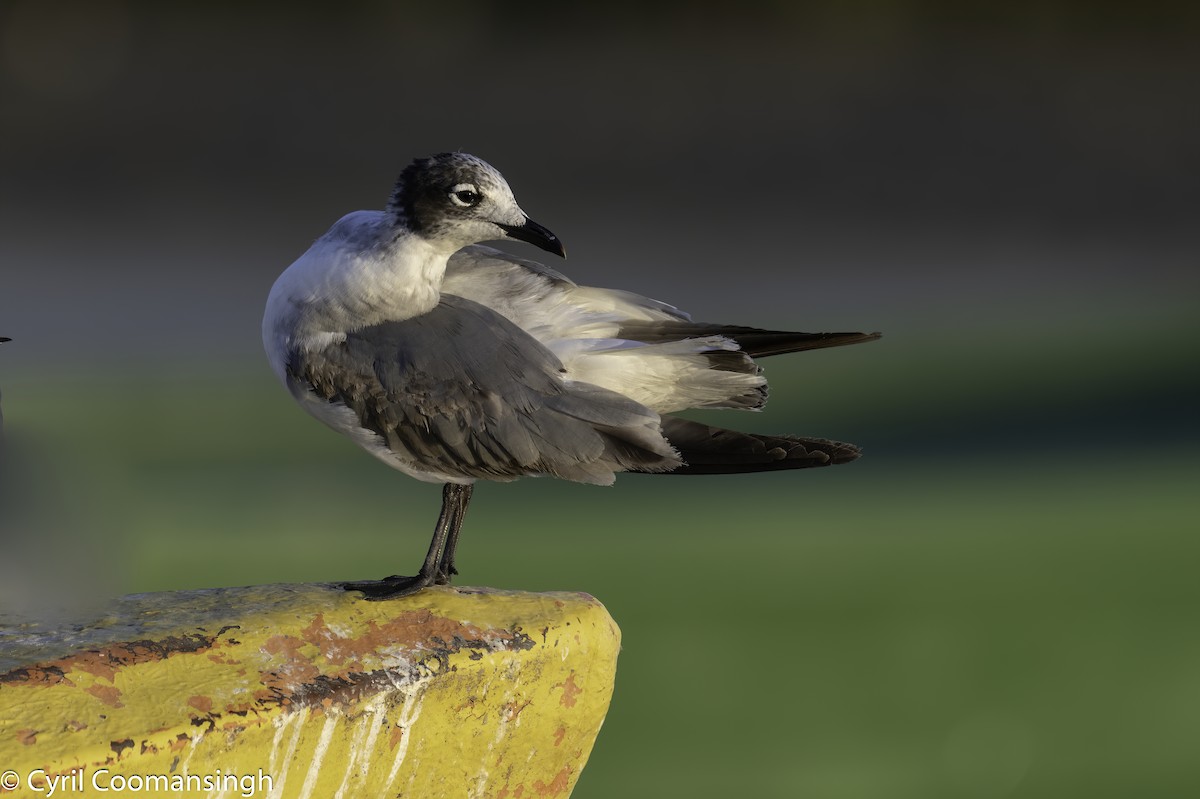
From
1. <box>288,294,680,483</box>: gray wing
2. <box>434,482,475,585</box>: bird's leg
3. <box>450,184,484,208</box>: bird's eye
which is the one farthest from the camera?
<box>434,482,475,585</box>: bird's leg

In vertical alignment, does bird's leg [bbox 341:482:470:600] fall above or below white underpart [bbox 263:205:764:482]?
below

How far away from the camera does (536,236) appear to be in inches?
93.4

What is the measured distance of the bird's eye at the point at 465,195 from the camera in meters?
2.31

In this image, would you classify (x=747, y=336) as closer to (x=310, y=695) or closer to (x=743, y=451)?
(x=743, y=451)

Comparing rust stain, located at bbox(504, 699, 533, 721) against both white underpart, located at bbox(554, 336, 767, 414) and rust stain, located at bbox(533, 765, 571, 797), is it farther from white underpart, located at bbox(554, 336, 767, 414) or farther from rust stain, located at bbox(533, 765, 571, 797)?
white underpart, located at bbox(554, 336, 767, 414)

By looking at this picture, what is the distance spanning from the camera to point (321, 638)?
2.40 meters

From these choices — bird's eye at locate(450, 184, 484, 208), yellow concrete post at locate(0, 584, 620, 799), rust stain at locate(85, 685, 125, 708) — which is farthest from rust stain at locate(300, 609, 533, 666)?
bird's eye at locate(450, 184, 484, 208)

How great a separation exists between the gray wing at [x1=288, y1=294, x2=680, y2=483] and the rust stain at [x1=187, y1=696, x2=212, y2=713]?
53cm

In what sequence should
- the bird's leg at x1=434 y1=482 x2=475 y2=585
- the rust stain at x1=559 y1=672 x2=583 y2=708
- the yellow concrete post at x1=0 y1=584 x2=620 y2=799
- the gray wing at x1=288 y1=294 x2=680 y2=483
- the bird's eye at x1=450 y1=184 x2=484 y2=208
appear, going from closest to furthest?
the yellow concrete post at x1=0 y1=584 x2=620 y2=799
the bird's eye at x1=450 y1=184 x2=484 y2=208
the gray wing at x1=288 y1=294 x2=680 y2=483
the rust stain at x1=559 y1=672 x2=583 y2=708
the bird's leg at x1=434 y1=482 x2=475 y2=585

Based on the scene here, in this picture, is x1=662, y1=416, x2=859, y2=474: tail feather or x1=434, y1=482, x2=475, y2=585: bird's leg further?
x1=434, y1=482, x2=475, y2=585: bird's leg

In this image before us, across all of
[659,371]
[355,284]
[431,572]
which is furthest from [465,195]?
[431,572]

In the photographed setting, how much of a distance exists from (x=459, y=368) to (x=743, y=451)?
0.51m

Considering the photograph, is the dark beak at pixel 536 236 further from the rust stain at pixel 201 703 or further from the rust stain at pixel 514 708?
the rust stain at pixel 201 703

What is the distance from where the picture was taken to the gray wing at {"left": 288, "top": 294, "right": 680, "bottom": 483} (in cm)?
241
